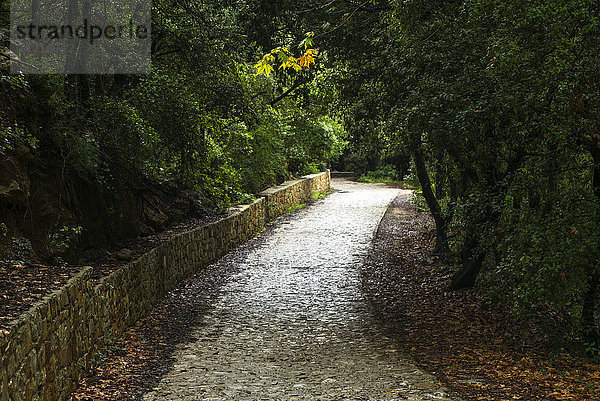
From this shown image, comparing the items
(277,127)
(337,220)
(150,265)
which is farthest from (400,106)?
(277,127)

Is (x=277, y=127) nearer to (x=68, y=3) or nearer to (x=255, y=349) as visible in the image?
(x=68, y=3)

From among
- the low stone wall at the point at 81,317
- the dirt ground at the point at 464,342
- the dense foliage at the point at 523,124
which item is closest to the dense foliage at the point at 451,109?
the dense foliage at the point at 523,124

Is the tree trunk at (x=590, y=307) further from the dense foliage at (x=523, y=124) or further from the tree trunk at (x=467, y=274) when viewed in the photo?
the tree trunk at (x=467, y=274)

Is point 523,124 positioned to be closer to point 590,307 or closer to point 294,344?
point 590,307

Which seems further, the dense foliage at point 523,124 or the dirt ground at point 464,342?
the dense foliage at point 523,124

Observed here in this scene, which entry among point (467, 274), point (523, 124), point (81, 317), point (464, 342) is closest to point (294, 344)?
point (464, 342)

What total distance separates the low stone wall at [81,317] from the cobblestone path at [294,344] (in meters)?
0.88

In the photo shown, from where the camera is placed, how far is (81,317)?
591 cm

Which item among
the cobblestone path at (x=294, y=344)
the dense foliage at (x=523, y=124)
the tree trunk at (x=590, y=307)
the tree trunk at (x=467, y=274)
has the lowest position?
the cobblestone path at (x=294, y=344)

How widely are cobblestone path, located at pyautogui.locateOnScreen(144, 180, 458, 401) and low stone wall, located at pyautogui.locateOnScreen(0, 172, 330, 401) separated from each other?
88 cm

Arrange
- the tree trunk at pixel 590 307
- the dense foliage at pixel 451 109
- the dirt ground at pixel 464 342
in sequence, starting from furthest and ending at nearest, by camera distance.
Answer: the tree trunk at pixel 590 307, the dense foliage at pixel 451 109, the dirt ground at pixel 464 342

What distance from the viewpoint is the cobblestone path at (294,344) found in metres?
5.73

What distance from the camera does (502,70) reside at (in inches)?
249

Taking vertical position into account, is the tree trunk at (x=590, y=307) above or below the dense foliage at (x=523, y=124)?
below
